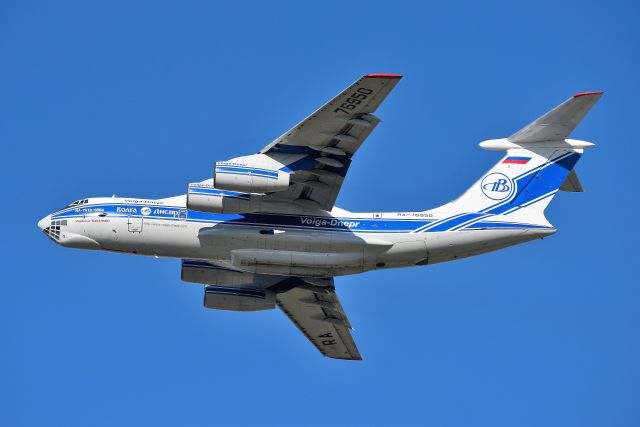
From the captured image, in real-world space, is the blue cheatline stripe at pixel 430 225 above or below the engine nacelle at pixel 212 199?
below

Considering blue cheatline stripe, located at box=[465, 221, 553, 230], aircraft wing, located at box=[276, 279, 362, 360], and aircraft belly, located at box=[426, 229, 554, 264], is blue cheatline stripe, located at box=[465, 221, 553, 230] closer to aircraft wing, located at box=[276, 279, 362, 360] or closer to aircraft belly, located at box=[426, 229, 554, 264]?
aircraft belly, located at box=[426, 229, 554, 264]

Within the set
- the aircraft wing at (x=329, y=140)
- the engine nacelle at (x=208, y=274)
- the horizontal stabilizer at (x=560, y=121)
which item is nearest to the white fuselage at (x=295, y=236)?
the aircraft wing at (x=329, y=140)

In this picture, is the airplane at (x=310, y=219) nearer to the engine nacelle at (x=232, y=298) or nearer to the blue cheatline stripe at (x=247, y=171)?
the blue cheatline stripe at (x=247, y=171)

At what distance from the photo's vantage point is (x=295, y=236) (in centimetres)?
1712

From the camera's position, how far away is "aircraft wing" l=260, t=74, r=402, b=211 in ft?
50.9

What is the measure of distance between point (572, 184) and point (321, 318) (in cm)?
495

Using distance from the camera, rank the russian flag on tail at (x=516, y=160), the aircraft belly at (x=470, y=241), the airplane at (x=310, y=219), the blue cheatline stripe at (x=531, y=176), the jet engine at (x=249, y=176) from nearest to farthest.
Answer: the jet engine at (x=249, y=176) < the airplane at (x=310, y=219) < the aircraft belly at (x=470, y=241) < the blue cheatline stripe at (x=531, y=176) < the russian flag on tail at (x=516, y=160)

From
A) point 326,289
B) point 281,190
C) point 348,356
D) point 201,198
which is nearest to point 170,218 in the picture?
point 201,198

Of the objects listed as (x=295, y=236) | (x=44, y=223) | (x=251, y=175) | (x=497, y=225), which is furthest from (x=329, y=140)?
(x=44, y=223)

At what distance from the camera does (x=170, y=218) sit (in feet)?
56.9

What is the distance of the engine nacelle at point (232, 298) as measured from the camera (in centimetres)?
1903

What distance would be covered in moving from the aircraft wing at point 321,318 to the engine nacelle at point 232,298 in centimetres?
47

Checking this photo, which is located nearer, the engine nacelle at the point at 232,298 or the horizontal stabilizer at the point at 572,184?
the horizontal stabilizer at the point at 572,184

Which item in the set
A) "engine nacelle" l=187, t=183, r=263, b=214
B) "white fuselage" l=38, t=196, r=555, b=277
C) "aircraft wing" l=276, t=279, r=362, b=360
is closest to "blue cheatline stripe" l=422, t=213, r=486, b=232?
"white fuselage" l=38, t=196, r=555, b=277
